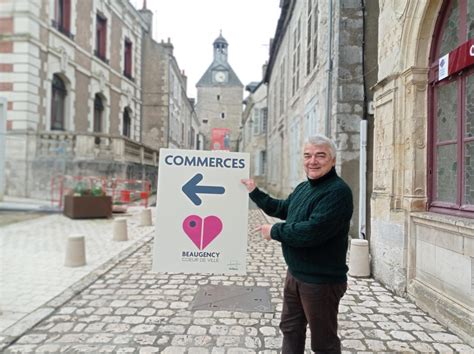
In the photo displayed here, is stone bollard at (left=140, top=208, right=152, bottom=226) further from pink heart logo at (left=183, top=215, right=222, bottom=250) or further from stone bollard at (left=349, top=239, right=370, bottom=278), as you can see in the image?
pink heart logo at (left=183, top=215, right=222, bottom=250)

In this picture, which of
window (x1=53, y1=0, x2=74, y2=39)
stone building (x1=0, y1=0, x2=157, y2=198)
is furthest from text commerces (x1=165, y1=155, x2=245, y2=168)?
window (x1=53, y1=0, x2=74, y2=39)

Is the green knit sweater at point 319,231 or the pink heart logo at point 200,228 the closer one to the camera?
the green knit sweater at point 319,231

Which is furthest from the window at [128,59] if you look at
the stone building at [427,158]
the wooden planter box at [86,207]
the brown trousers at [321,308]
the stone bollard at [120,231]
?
the brown trousers at [321,308]

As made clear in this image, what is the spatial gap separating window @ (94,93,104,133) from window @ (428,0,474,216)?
59.8 ft

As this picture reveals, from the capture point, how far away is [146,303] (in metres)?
3.82

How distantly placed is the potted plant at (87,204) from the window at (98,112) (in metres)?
10.2

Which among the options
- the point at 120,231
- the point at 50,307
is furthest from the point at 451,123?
the point at 120,231

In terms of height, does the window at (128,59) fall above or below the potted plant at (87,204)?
above

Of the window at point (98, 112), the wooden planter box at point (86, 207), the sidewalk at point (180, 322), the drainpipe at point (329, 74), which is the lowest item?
the sidewalk at point (180, 322)

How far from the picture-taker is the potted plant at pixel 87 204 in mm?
9609

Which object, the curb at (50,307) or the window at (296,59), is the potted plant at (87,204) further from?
the window at (296,59)

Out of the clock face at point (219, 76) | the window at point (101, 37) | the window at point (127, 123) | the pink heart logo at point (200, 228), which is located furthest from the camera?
the clock face at point (219, 76)

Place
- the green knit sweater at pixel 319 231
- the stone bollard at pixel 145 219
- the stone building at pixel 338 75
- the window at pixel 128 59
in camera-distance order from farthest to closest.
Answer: the window at pixel 128 59, the stone bollard at pixel 145 219, the stone building at pixel 338 75, the green knit sweater at pixel 319 231

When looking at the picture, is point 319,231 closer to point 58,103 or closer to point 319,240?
point 319,240
